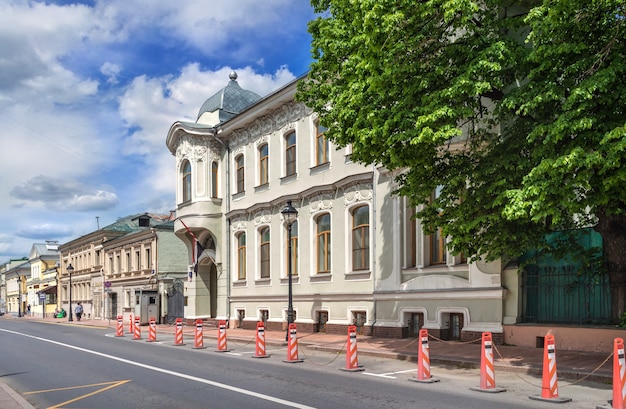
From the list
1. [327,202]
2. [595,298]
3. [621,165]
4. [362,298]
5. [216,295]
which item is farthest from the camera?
[216,295]

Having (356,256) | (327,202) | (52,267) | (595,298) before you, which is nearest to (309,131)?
(327,202)

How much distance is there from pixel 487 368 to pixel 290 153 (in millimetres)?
17090

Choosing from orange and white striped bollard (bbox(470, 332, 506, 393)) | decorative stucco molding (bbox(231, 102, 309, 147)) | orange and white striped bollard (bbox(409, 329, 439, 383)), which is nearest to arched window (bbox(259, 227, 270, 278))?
decorative stucco molding (bbox(231, 102, 309, 147))

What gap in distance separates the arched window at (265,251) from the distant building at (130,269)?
9.80 meters

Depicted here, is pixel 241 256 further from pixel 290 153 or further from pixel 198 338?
pixel 198 338

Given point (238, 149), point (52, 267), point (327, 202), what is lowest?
point (52, 267)

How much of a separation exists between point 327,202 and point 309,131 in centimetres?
297

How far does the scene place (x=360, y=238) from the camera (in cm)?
2255

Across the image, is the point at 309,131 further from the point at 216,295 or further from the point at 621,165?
the point at 621,165

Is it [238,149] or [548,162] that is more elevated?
[238,149]

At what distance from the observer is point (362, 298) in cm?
2198

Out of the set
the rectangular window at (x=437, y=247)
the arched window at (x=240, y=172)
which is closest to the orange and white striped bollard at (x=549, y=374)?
the rectangular window at (x=437, y=247)

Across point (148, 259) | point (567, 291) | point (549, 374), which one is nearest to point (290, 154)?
point (567, 291)

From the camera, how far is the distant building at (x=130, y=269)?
37562mm
